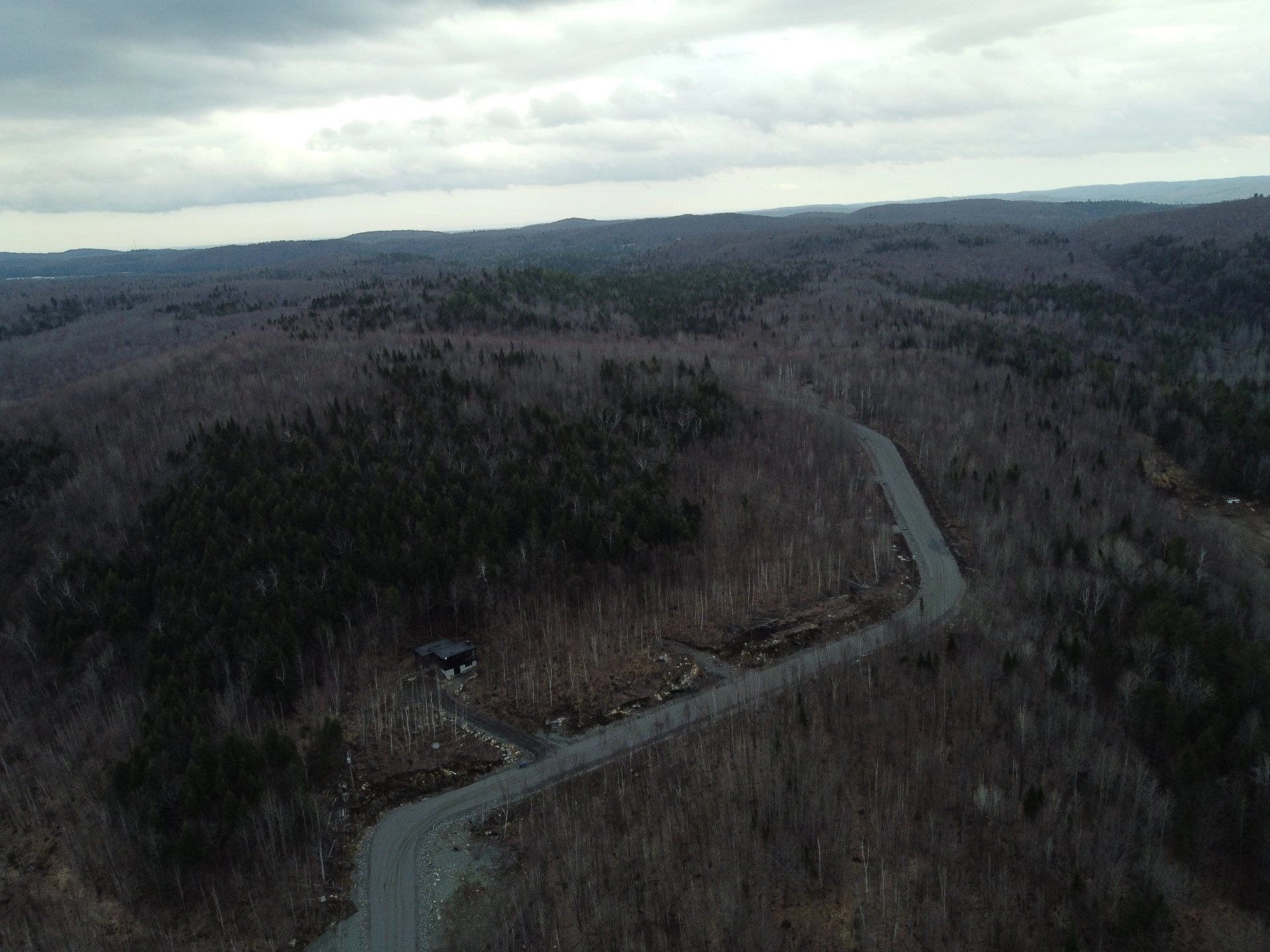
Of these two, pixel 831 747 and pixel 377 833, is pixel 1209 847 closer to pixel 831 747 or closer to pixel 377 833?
pixel 831 747

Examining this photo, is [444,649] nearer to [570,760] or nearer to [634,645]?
[634,645]

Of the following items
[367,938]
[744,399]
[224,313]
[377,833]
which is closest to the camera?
[367,938]

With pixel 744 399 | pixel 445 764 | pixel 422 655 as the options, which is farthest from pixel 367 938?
pixel 744 399

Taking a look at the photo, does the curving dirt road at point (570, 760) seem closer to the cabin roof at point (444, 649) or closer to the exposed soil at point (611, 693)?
the exposed soil at point (611, 693)

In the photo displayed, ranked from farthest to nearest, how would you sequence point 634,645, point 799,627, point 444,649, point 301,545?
point 301,545 → point 799,627 → point 634,645 → point 444,649

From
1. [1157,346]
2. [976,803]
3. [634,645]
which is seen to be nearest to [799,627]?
[634,645]

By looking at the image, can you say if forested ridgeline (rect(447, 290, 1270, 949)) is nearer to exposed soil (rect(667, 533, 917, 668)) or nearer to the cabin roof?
exposed soil (rect(667, 533, 917, 668))

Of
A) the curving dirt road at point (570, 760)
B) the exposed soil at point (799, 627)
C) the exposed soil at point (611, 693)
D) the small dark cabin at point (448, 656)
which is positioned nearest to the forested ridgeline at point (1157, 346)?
the curving dirt road at point (570, 760)
